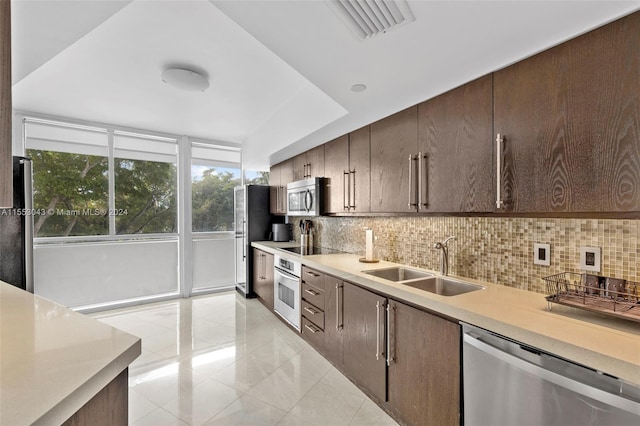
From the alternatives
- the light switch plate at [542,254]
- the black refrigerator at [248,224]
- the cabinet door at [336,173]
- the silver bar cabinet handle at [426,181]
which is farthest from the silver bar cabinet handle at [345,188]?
the black refrigerator at [248,224]

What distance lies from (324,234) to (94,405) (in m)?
3.29

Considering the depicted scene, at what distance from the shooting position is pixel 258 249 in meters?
4.39

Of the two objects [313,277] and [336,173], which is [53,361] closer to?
[313,277]

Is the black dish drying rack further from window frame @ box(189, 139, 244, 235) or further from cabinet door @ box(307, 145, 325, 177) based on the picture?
window frame @ box(189, 139, 244, 235)

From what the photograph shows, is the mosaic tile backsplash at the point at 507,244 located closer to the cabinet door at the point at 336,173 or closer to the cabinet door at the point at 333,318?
the cabinet door at the point at 336,173

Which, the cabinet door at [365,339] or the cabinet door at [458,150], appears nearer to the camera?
the cabinet door at [458,150]

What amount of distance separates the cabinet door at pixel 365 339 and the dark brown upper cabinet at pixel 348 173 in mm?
849

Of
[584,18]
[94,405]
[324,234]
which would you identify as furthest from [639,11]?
[324,234]

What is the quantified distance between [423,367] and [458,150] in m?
1.33

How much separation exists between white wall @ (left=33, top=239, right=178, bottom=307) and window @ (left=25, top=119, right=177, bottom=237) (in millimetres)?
225

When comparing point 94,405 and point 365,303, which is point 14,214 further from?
point 365,303

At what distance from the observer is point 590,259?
1526 mm

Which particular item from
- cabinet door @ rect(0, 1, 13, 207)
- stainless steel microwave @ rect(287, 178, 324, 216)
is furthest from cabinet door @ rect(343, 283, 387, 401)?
cabinet door @ rect(0, 1, 13, 207)

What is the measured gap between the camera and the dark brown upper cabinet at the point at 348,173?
8.89ft
